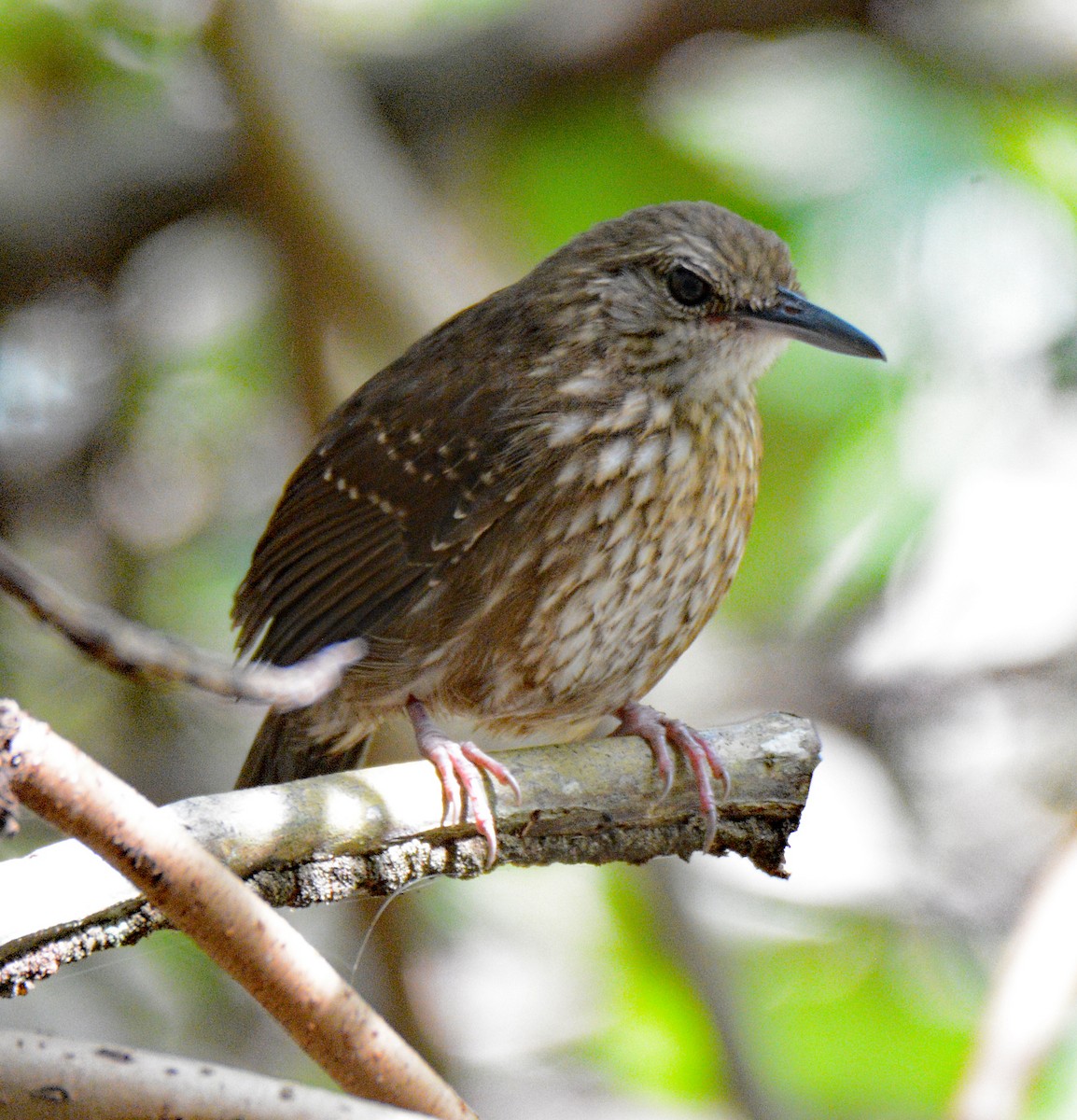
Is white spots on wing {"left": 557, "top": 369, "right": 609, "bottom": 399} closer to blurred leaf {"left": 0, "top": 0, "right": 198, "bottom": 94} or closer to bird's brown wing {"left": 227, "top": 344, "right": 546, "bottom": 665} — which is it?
bird's brown wing {"left": 227, "top": 344, "right": 546, "bottom": 665}

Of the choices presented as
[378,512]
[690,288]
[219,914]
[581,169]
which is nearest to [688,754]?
[378,512]

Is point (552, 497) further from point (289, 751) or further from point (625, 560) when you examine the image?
point (289, 751)

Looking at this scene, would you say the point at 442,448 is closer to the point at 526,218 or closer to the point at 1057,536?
the point at 526,218

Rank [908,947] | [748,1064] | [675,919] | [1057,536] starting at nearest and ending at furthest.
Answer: [748,1064] → [675,919] → [908,947] → [1057,536]

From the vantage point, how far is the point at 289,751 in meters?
3.24

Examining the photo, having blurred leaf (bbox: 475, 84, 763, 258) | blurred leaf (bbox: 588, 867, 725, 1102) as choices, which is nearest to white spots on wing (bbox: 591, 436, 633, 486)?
blurred leaf (bbox: 588, 867, 725, 1102)

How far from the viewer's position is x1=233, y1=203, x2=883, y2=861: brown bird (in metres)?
2.90

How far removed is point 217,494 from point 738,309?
2.21 meters

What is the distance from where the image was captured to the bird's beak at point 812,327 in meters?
2.96

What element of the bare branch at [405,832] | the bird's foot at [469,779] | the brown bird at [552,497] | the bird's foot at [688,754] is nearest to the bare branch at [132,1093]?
the bare branch at [405,832]

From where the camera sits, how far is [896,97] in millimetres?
4496

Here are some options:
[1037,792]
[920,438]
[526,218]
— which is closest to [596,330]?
[920,438]

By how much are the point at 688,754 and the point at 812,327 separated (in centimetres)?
88

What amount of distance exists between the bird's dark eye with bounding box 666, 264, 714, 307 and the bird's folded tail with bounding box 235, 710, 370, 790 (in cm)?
112
